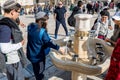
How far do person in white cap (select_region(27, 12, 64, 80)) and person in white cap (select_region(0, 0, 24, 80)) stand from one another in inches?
21.6

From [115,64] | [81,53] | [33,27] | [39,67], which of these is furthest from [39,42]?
[115,64]

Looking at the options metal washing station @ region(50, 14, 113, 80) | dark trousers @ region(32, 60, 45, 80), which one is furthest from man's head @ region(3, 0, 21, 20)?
dark trousers @ region(32, 60, 45, 80)

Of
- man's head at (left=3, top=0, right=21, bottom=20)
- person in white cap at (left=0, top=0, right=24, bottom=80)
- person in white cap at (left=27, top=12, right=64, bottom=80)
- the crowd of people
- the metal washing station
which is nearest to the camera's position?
the crowd of people

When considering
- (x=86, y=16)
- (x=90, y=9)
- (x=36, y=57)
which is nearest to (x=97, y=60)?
(x=86, y=16)

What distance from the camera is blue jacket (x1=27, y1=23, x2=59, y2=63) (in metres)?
4.01

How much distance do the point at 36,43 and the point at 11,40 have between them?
2.66 ft

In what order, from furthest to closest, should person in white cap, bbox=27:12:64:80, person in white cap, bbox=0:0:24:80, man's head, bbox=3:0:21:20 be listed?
person in white cap, bbox=27:12:64:80 → man's head, bbox=3:0:21:20 → person in white cap, bbox=0:0:24:80

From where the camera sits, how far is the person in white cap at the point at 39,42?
3.96 meters

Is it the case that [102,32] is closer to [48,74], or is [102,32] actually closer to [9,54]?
[48,74]

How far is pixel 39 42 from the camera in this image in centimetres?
408

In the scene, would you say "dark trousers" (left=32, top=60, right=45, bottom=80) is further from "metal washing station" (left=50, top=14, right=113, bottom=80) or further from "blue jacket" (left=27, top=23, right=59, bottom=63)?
"metal washing station" (left=50, top=14, right=113, bottom=80)

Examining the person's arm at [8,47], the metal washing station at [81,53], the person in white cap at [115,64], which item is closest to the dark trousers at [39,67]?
the metal washing station at [81,53]

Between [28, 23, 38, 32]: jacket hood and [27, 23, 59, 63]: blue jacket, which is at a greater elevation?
[28, 23, 38, 32]: jacket hood

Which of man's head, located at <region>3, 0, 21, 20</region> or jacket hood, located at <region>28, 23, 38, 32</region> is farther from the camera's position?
jacket hood, located at <region>28, 23, 38, 32</region>
